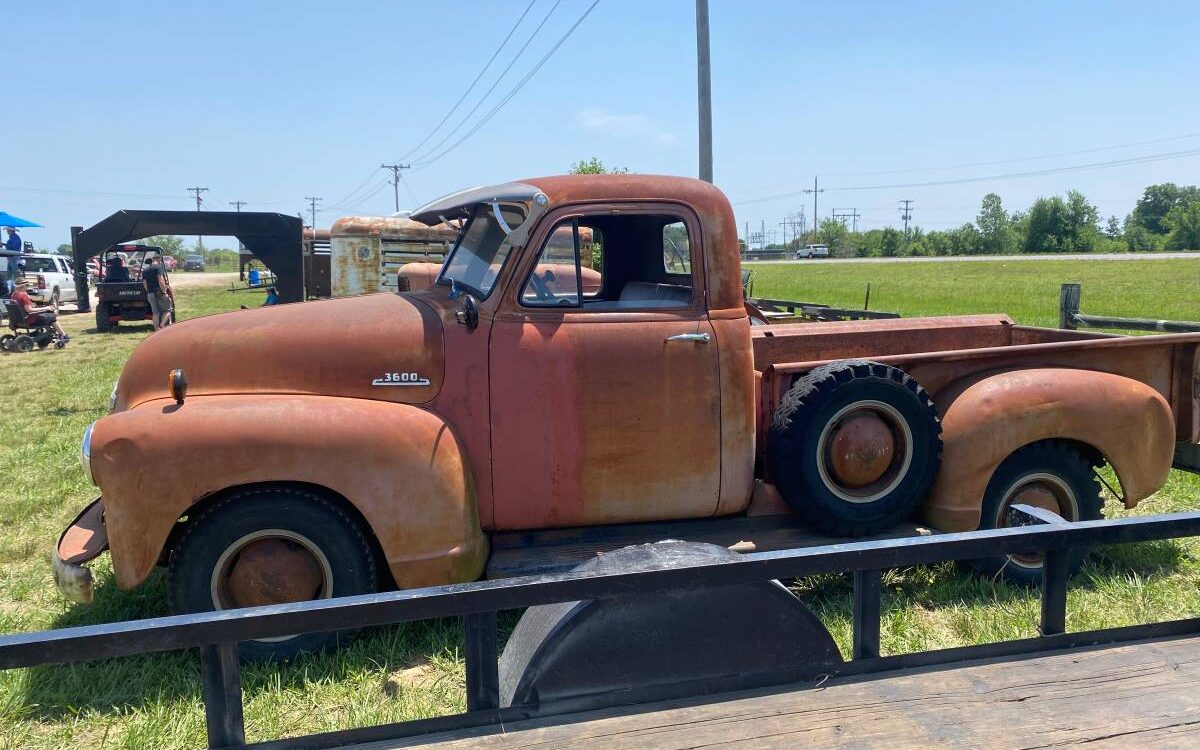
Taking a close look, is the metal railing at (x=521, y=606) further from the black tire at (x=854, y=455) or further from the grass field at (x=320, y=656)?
the black tire at (x=854, y=455)

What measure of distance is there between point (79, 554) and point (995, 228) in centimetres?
10233

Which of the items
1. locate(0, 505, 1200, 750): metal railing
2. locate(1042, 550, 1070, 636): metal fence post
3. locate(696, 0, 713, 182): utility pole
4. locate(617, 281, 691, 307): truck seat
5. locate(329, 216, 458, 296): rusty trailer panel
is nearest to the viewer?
locate(0, 505, 1200, 750): metal railing

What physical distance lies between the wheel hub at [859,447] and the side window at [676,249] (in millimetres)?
1053

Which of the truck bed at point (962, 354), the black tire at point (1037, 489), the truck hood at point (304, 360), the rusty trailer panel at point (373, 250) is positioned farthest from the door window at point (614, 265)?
the rusty trailer panel at point (373, 250)

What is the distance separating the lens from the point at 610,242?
4.84 metres

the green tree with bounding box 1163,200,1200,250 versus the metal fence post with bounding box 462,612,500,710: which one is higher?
the green tree with bounding box 1163,200,1200,250

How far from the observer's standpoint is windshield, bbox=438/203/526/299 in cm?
392

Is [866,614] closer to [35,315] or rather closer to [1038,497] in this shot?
[1038,497]

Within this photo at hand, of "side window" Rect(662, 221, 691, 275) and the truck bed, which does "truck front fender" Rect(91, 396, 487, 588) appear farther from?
the truck bed

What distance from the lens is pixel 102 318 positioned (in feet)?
63.6

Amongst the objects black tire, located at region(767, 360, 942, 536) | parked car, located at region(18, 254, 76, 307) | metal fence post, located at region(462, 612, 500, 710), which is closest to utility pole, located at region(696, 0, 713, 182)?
black tire, located at region(767, 360, 942, 536)

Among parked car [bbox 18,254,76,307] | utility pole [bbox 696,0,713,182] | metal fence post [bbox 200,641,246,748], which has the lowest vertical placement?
metal fence post [bbox 200,641,246,748]

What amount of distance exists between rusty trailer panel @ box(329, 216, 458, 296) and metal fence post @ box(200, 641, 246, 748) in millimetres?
16795

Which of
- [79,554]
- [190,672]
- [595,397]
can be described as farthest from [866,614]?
[79,554]
